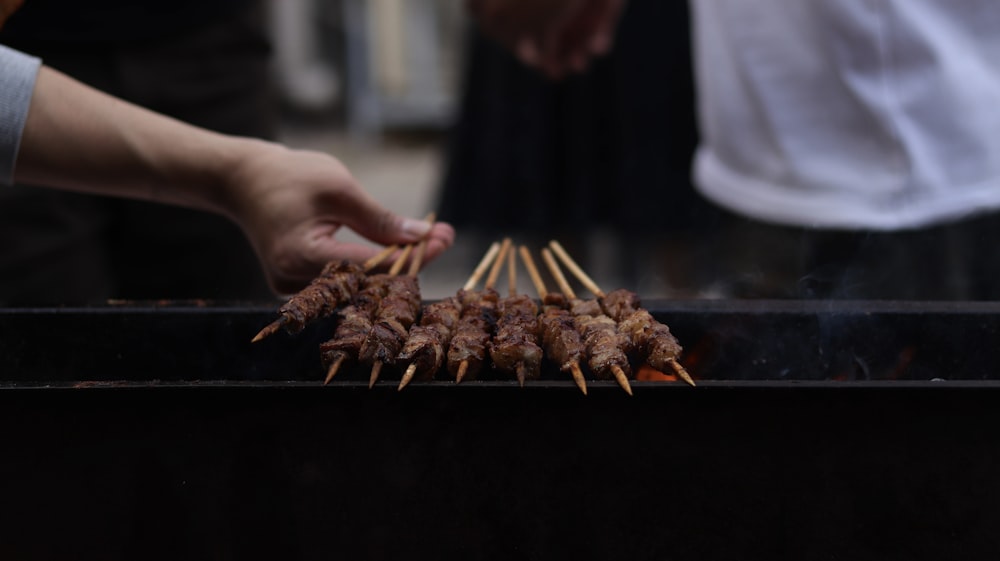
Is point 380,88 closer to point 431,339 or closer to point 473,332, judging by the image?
point 473,332

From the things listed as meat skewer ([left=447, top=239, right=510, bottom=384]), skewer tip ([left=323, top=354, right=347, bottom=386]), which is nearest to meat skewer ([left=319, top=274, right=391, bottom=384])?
skewer tip ([left=323, top=354, right=347, bottom=386])

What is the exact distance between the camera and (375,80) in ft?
33.3

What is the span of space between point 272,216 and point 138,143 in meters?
0.45

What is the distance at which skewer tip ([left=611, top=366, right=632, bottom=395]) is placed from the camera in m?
1.64

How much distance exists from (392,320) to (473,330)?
217mm

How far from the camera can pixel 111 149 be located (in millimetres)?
2320

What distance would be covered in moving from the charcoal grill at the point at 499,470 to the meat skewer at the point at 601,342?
0.10 meters

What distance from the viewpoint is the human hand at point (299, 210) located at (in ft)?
7.70

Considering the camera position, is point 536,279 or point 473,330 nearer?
point 473,330

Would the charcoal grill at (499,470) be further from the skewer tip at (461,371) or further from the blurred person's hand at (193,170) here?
the blurred person's hand at (193,170)

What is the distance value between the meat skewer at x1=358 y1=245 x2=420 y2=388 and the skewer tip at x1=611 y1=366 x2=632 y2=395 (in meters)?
0.51

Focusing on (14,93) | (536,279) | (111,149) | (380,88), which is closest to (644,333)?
(536,279)

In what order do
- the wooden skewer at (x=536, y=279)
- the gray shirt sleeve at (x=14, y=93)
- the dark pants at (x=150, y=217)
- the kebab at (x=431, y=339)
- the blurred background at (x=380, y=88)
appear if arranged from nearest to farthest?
the kebab at (x=431, y=339), the gray shirt sleeve at (x=14, y=93), the wooden skewer at (x=536, y=279), the dark pants at (x=150, y=217), the blurred background at (x=380, y=88)

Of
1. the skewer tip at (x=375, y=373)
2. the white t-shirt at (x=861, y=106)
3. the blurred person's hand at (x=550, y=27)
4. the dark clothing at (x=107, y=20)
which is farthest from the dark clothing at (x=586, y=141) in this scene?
the skewer tip at (x=375, y=373)
